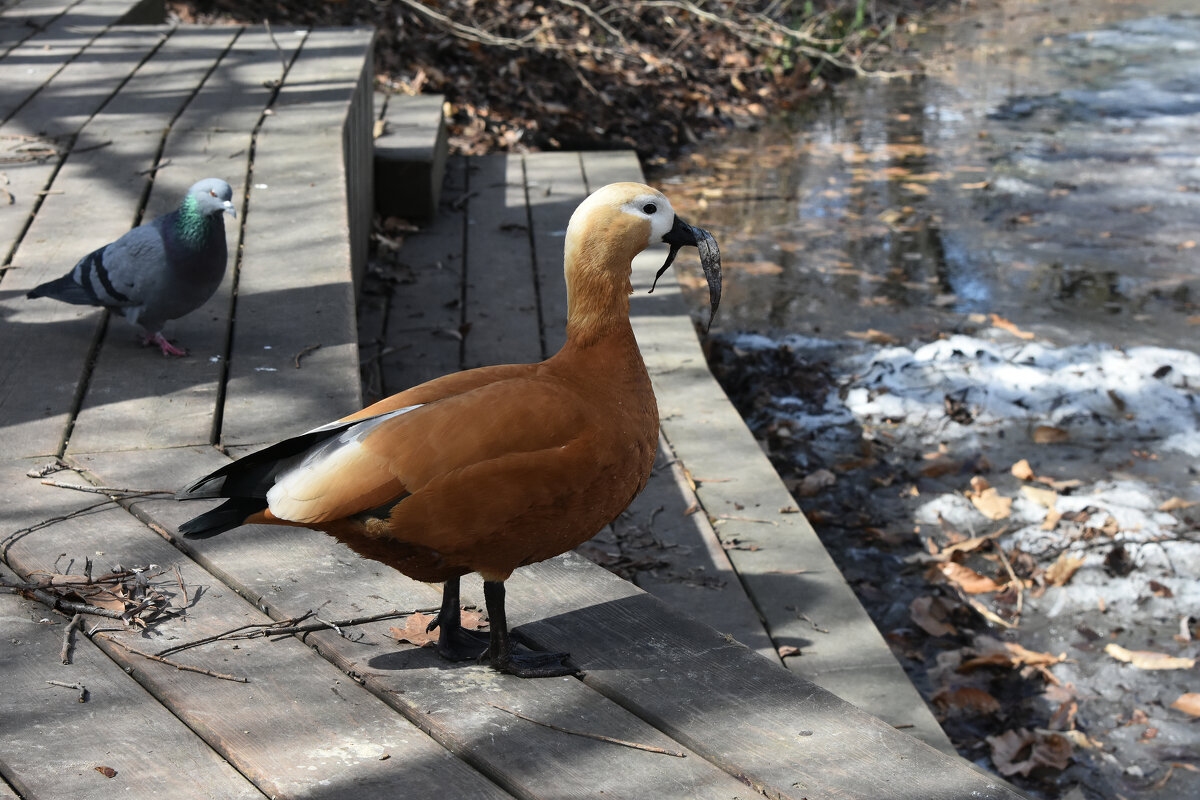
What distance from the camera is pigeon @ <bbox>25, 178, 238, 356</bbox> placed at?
3.40 m

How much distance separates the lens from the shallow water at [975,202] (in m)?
6.85

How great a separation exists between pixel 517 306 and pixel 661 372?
0.92 m

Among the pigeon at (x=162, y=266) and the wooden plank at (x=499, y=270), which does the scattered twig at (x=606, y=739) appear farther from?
the wooden plank at (x=499, y=270)

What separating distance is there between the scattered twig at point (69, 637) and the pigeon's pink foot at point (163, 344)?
1.34m

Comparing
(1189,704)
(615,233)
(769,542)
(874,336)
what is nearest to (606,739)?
(615,233)

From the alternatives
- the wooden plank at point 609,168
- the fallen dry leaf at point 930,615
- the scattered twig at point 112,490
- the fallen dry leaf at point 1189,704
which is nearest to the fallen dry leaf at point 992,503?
the fallen dry leaf at point 930,615

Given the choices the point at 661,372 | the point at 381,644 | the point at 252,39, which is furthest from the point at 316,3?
the point at 381,644

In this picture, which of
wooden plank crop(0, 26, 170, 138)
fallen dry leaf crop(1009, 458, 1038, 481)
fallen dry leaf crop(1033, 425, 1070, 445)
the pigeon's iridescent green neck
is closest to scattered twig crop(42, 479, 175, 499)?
the pigeon's iridescent green neck

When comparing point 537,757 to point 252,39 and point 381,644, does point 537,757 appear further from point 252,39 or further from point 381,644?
point 252,39

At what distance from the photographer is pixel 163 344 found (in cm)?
353

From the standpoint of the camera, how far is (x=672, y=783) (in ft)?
6.49

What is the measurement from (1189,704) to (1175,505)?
126 cm

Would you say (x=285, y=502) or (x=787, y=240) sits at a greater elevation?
(x=285, y=502)

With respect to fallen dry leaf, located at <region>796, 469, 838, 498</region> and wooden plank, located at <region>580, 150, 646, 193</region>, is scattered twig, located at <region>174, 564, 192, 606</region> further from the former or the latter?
wooden plank, located at <region>580, 150, 646, 193</region>
